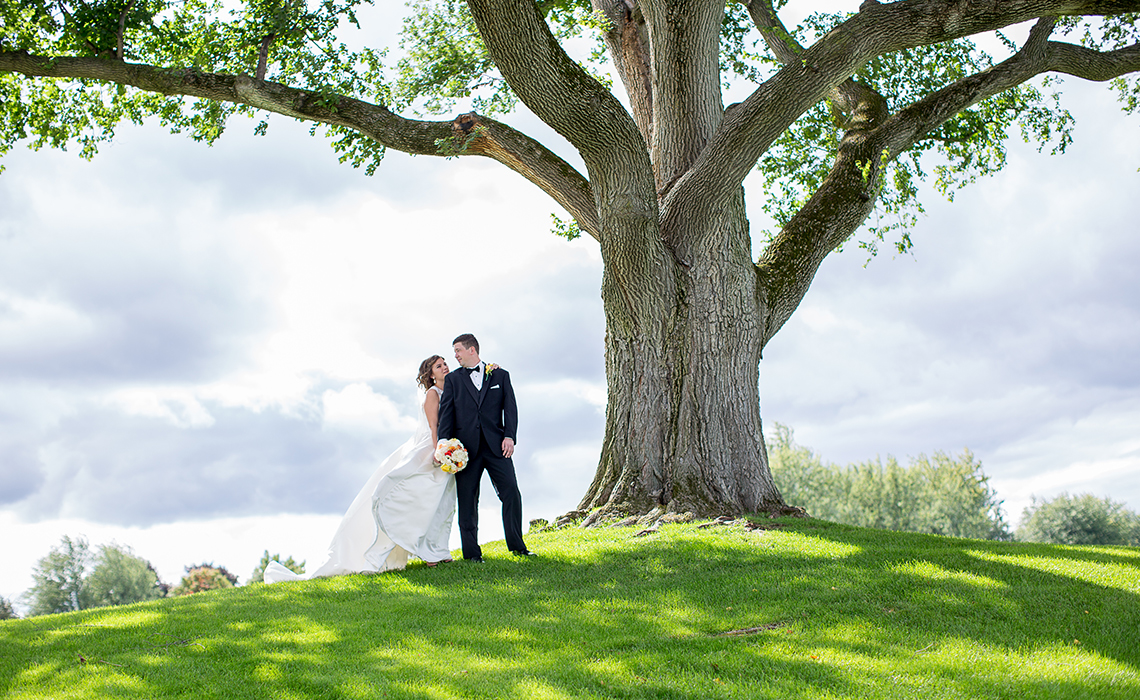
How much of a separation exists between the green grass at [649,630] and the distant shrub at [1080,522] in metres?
30.5

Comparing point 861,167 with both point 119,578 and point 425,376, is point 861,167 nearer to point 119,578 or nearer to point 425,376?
point 425,376

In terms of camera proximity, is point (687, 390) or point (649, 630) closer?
point (649, 630)

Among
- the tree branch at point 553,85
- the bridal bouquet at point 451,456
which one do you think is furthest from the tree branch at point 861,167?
the bridal bouquet at point 451,456

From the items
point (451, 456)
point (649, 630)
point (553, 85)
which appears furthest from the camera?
point (553, 85)

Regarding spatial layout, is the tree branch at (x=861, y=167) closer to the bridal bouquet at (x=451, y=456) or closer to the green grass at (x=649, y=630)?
the green grass at (x=649, y=630)

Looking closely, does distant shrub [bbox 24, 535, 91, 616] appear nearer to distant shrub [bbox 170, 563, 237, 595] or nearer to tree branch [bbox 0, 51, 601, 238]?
distant shrub [bbox 170, 563, 237, 595]

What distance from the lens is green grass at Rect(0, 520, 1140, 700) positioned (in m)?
5.07

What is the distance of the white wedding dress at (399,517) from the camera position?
9086 millimetres

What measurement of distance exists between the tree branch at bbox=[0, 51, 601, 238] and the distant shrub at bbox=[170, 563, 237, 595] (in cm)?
3045

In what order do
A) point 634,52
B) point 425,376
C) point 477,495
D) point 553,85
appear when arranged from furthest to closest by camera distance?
point 634,52, point 553,85, point 425,376, point 477,495

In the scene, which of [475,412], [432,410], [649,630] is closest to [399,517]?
[432,410]

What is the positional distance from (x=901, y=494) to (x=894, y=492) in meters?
0.37

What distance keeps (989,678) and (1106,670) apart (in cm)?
86

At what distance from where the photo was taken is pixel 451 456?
891cm
